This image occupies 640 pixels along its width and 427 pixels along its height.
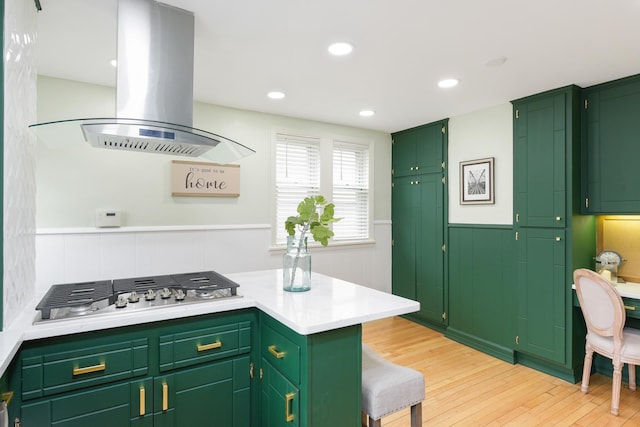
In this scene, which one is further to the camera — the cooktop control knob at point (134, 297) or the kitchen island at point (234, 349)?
the cooktop control knob at point (134, 297)

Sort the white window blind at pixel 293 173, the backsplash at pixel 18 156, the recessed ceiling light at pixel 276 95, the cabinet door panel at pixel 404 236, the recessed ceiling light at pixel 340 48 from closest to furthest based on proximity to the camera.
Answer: the backsplash at pixel 18 156 < the recessed ceiling light at pixel 340 48 < the recessed ceiling light at pixel 276 95 < the white window blind at pixel 293 173 < the cabinet door panel at pixel 404 236

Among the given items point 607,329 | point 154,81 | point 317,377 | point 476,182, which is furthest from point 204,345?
point 476,182

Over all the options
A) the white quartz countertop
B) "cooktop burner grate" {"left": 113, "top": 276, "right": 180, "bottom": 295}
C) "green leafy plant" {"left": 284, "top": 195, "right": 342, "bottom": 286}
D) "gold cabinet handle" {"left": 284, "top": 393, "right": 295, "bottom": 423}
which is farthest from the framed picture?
"cooktop burner grate" {"left": 113, "top": 276, "right": 180, "bottom": 295}

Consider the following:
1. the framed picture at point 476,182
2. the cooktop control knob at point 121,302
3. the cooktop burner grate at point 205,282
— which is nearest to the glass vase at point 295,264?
the cooktop burner grate at point 205,282

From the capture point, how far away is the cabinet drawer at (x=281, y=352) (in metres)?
1.57

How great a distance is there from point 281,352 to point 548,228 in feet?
8.72

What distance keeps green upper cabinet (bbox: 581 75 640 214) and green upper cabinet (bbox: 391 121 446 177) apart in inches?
56.3

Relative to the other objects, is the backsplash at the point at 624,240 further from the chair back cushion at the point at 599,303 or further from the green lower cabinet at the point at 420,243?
the green lower cabinet at the point at 420,243

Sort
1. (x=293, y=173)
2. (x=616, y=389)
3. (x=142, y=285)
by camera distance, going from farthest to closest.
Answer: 1. (x=293, y=173)
2. (x=616, y=389)
3. (x=142, y=285)

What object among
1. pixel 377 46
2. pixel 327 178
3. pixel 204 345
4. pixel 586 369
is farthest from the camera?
pixel 327 178

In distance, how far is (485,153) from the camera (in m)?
3.65

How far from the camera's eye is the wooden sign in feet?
10.7

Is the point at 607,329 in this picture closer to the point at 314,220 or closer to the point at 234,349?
the point at 314,220

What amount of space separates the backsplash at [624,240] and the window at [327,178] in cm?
243
